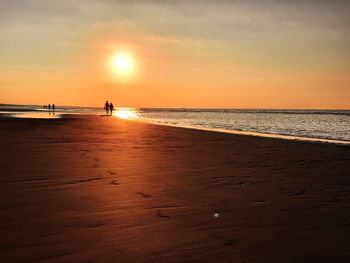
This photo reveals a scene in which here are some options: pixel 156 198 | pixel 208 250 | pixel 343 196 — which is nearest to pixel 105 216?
pixel 156 198

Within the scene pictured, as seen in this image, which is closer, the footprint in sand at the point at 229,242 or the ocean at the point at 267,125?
the footprint in sand at the point at 229,242

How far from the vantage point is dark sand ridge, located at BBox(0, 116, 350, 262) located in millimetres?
3756

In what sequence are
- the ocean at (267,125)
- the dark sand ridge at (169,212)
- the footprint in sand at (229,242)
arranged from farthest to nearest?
the ocean at (267,125), the footprint in sand at (229,242), the dark sand ridge at (169,212)

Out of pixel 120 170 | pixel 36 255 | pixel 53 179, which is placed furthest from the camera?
pixel 120 170

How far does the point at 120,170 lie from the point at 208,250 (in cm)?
509

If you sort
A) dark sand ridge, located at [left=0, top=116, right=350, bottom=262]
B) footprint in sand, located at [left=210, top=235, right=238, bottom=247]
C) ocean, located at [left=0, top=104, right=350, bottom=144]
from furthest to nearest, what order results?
ocean, located at [left=0, top=104, right=350, bottom=144] → footprint in sand, located at [left=210, top=235, right=238, bottom=247] → dark sand ridge, located at [left=0, top=116, right=350, bottom=262]

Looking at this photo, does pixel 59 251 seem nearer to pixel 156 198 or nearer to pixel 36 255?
pixel 36 255

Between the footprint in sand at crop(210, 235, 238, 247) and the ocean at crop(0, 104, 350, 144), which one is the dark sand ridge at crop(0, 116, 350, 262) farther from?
the ocean at crop(0, 104, 350, 144)

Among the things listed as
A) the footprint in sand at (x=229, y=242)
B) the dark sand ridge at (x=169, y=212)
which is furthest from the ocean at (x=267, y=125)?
the footprint in sand at (x=229, y=242)

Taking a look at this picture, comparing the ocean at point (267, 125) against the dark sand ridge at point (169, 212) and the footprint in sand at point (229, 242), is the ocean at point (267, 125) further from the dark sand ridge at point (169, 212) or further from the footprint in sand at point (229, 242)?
the footprint in sand at point (229, 242)

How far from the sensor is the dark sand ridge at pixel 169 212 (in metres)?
3.76

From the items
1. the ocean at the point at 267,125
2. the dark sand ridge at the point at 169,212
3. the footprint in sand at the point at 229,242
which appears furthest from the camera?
the ocean at the point at 267,125

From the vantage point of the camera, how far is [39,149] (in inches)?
474

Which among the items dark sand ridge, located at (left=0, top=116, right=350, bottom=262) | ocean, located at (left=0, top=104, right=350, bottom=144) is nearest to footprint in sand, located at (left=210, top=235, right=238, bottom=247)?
dark sand ridge, located at (left=0, top=116, right=350, bottom=262)
